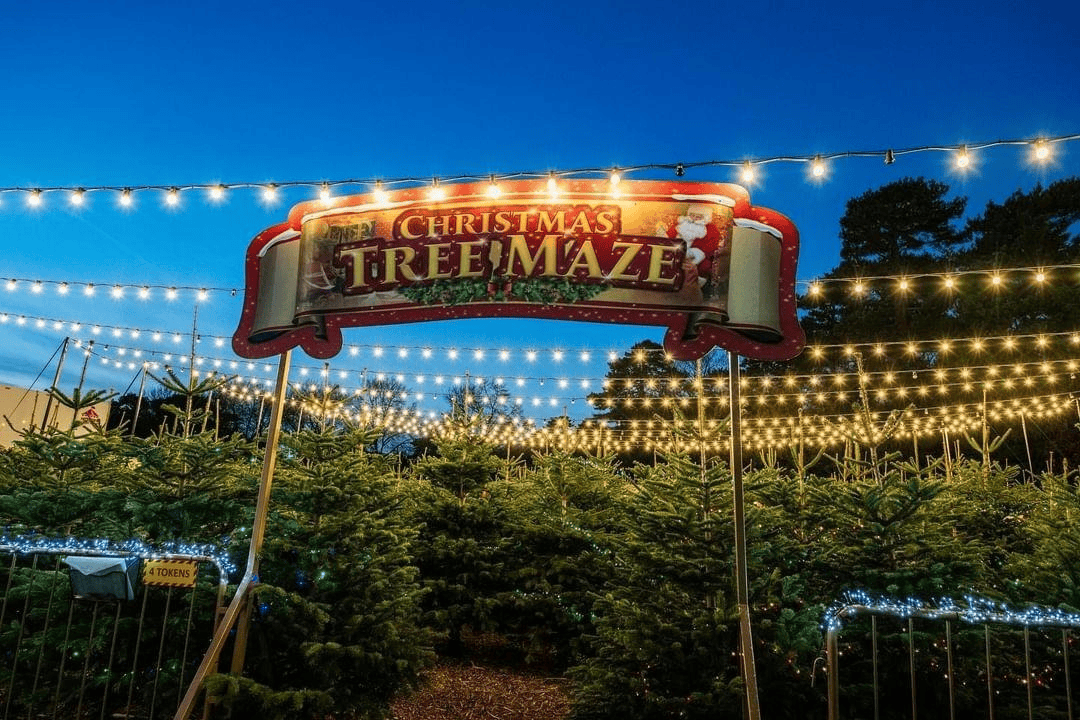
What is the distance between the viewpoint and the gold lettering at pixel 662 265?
5.18 m

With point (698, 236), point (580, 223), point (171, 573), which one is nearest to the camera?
point (171, 573)

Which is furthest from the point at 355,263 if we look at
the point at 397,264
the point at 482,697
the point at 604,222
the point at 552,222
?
the point at 482,697

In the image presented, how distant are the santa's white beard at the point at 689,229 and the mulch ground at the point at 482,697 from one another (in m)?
4.59

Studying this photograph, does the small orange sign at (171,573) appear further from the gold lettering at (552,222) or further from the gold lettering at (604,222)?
the gold lettering at (604,222)

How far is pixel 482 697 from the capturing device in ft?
23.6

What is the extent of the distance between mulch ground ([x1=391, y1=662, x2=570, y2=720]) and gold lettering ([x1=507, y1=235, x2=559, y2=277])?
4.16 m

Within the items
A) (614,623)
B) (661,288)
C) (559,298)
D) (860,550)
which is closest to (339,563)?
(614,623)

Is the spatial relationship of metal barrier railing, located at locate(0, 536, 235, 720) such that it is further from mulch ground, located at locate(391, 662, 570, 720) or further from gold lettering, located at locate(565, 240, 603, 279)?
gold lettering, located at locate(565, 240, 603, 279)

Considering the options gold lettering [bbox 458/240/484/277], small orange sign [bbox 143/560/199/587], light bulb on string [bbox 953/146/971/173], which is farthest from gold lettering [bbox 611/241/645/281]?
small orange sign [bbox 143/560/199/587]

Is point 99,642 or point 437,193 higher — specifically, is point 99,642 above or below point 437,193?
below

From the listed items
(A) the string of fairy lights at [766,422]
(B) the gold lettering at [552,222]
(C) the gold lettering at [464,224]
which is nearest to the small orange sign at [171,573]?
(C) the gold lettering at [464,224]

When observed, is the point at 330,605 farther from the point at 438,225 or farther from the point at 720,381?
the point at 720,381

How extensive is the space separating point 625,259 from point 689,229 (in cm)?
57

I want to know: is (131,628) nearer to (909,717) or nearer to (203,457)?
(203,457)
